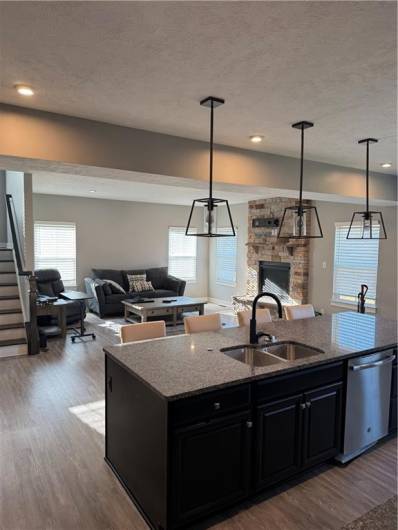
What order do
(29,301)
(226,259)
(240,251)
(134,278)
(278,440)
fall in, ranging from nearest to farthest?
(278,440)
(29,301)
(134,278)
(240,251)
(226,259)

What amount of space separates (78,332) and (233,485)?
4.91m

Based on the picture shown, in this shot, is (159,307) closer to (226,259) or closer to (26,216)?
(26,216)

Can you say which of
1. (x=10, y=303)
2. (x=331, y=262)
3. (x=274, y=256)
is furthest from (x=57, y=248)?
(x=331, y=262)

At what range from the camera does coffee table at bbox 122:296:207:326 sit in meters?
6.80

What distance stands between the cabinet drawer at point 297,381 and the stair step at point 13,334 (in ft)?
14.2

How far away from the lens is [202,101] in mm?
2646

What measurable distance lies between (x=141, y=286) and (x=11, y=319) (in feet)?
11.3

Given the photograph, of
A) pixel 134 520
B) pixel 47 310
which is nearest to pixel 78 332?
pixel 47 310

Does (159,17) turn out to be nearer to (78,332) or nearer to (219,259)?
(78,332)

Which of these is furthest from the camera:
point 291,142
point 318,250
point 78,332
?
point 318,250

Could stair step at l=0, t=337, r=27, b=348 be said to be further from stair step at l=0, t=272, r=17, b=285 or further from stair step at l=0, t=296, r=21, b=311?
stair step at l=0, t=272, r=17, b=285

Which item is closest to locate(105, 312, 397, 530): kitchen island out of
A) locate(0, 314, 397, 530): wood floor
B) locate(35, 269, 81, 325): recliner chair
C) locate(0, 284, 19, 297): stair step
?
locate(0, 314, 397, 530): wood floor

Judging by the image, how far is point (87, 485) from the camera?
2471 millimetres

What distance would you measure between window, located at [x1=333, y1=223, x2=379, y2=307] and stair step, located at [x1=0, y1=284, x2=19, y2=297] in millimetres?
5958
